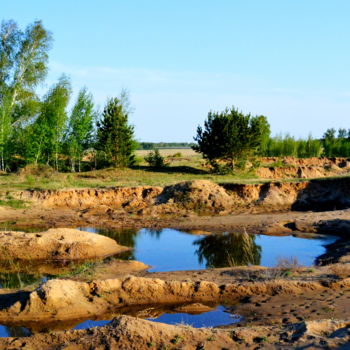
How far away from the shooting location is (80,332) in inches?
326

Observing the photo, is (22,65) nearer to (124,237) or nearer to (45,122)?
(45,122)

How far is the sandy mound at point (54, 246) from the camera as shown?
52.2 feet

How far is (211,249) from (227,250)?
57 cm

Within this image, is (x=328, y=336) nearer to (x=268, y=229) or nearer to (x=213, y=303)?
(x=213, y=303)

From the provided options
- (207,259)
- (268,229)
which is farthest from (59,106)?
(207,259)

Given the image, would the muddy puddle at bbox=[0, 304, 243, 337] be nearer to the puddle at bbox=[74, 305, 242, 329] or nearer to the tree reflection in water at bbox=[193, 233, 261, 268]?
the puddle at bbox=[74, 305, 242, 329]

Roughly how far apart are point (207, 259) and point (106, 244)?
3.53 m

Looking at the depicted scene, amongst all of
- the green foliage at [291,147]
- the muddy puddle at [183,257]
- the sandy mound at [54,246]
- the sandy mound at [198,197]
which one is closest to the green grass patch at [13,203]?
the muddy puddle at [183,257]

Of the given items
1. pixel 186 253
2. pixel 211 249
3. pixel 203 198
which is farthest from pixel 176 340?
pixel 203 198

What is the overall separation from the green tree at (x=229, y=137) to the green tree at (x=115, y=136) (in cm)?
494

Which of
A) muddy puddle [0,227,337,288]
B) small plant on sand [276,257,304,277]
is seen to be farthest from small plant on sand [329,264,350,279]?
muddy puddle [0,227,337,288]

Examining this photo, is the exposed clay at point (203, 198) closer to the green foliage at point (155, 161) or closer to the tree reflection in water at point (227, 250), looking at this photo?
the tree reflection in water at point (227, 250)

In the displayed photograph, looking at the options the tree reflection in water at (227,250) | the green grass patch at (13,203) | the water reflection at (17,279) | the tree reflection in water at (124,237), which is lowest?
the water reflection at (17,279)

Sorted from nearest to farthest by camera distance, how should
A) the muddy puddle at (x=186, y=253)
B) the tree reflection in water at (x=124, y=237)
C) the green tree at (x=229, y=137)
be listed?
the muddy puddle at (x=186, y=253) < the tree reflection in water at (x=124, y=237) < the green tree at (x=229, y=137)
